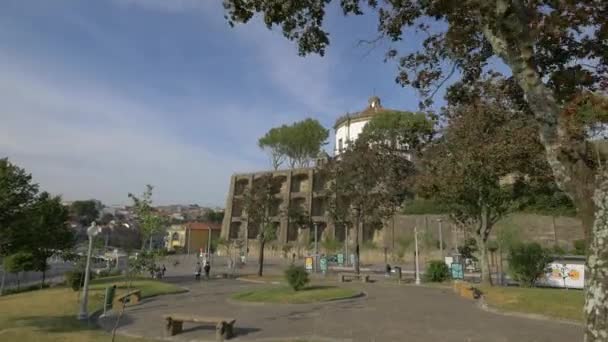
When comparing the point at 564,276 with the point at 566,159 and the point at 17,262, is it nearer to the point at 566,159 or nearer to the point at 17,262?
the point at 566,159

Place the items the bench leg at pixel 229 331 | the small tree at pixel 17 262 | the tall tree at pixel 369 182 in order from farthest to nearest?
the tall tree at pixel 369 182 → the small tree at pixel 17 262 → the bench leg at pixel 229 331

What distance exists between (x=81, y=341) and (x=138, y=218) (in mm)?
5027

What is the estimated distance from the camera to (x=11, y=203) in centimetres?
2777

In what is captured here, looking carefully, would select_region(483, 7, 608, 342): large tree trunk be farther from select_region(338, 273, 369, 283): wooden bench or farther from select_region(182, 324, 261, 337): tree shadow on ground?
select_region(338, 273, 369, 283): wooden bench

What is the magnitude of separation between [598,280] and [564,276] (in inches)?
742

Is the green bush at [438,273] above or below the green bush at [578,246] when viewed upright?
below

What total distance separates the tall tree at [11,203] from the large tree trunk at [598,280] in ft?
101

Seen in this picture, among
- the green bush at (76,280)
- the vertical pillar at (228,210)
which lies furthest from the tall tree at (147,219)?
the vertical pillar at (228,210)

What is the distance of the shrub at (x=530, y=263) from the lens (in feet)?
65.1

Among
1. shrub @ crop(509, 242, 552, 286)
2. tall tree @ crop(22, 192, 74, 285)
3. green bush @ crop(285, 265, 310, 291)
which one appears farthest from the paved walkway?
tall tree @ crop(22, 192, 74, 285)

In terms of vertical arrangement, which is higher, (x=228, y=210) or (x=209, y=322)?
(x=228, y=210)

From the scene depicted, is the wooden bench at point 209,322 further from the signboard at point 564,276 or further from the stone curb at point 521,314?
the signboard at point 564,276

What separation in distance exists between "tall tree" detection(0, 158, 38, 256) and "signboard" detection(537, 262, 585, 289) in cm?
2982

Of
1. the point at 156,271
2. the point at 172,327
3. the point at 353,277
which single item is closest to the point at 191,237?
the point at 353,277
